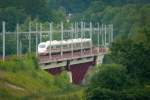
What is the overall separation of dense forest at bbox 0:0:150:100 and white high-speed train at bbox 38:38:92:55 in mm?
2304

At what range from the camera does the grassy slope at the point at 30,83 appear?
6088 cm

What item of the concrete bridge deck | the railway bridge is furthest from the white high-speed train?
the concrete bridge deck

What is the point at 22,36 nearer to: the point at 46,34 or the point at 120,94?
the point at 46,34

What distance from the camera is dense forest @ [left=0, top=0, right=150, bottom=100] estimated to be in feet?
182

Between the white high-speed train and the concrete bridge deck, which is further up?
the white high-speed train

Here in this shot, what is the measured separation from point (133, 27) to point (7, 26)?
40.3 feet

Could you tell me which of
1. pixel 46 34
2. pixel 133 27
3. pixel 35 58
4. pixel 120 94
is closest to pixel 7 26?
pixel 46 34

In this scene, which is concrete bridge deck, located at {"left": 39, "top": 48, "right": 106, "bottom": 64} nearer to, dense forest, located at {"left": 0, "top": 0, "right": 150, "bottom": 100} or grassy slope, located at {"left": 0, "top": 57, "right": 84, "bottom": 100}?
dense forest, located at {"left": 0, "top": 0, "right": 150, "bottom": 100}

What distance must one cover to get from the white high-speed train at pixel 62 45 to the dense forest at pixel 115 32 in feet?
7.56

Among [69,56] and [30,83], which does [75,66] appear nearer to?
[69,56]

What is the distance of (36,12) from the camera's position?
4077 inches

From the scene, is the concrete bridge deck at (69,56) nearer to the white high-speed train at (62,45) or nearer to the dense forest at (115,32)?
the white high-speed train at (62,45)

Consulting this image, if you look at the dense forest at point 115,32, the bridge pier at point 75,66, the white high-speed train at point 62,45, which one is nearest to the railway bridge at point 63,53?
the bridge pier at point 75,66

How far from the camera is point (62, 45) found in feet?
255
